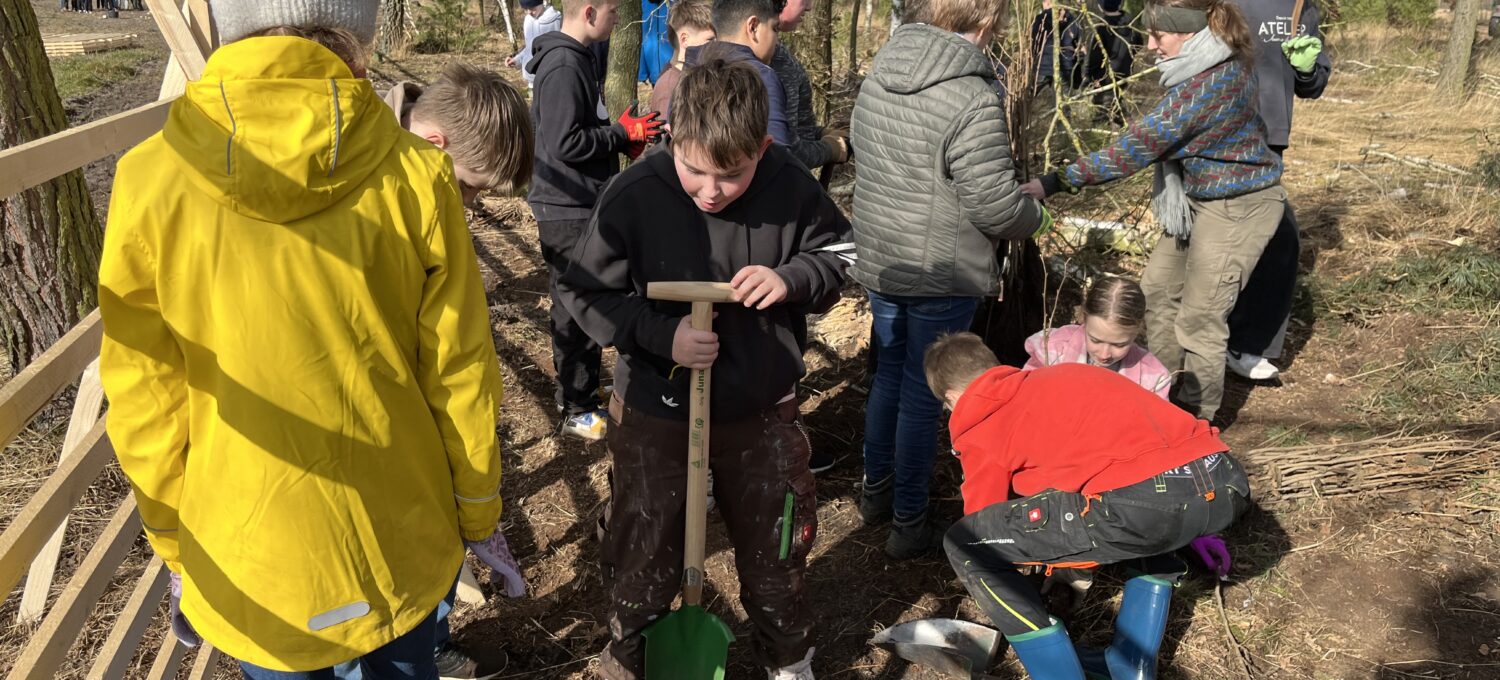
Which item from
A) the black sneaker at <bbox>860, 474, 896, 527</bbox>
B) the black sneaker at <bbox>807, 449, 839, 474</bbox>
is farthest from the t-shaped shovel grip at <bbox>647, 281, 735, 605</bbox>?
the black sneaker at <bbox>807, 449, 839, 474</bbox>

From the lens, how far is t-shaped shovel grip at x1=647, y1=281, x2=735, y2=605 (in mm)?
2143

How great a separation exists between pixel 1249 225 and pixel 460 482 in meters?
3.19

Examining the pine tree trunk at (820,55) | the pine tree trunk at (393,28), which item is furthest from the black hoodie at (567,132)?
the pine tree trunk at (393,28)

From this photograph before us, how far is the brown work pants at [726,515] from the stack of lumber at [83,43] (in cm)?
1438

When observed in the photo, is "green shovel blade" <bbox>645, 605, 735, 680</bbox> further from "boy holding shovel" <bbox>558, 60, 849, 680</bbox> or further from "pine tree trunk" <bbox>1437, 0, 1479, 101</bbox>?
"pine tree trunk" <bbox>1437, 0, 1479, 101</bbox>

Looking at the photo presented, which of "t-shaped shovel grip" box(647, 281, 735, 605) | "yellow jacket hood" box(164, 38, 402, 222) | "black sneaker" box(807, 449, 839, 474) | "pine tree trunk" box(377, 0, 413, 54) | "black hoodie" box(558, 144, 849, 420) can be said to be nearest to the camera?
"yellow jacket hood" box(164, 38, 402, 222)

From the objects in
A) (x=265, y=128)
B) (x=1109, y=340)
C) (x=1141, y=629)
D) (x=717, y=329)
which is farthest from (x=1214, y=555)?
(x=265, y=128)

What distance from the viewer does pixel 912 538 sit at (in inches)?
131

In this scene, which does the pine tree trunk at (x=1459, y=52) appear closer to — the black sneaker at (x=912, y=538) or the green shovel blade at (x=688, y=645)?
the black sneaker at (x=912, y=538)

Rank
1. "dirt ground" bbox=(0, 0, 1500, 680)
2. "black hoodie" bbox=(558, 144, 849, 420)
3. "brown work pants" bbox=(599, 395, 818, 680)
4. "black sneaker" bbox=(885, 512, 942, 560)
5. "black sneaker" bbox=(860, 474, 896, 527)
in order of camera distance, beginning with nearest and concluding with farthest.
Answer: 1. "black hoodie" bbox=(558, 144, 849, 420)
2. "brown work pants" bbox=(599, 395, 818, 680)
3. "dirt ground" bbox=(0, 0, 1500, 680)
4. "black sneaker" bbox=(885, 512, 942, 560)
5. "black sneaker" bbox=(860, 474, 896, 527)

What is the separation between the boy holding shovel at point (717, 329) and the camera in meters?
2.15

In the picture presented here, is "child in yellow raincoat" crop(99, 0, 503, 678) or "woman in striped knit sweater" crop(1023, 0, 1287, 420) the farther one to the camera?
"woman in striped knit sweater" crop(1023, 0, 1287, 420)

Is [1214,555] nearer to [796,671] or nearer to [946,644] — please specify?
[946,644]

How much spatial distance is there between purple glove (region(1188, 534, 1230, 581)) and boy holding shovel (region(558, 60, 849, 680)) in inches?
58.3
